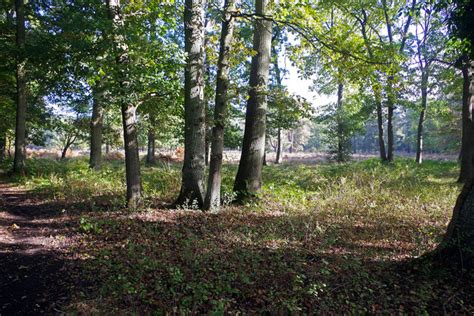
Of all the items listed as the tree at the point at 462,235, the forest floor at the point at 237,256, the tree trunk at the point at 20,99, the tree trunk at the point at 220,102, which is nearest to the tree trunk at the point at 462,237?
the tree at the point at 462,235

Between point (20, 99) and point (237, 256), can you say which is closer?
point (237, 256)

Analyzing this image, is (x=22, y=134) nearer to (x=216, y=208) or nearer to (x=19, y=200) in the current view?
(x=19, y=200)

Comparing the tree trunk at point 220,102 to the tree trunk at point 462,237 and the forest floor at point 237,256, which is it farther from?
the tree trunk at point 462,237

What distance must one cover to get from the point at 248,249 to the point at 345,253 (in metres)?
1.52

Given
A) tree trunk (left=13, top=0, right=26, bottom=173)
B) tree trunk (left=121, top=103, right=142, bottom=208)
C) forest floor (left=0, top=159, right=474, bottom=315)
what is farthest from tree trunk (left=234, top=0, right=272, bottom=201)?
tree trunk (left=13, top=0, right=26, bottom=173)

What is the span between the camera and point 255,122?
25.2ft

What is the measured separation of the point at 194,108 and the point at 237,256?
3.78 metres

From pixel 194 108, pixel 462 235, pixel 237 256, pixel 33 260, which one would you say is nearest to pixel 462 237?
pixel 462 235

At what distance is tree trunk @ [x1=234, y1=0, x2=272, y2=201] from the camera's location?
756cm

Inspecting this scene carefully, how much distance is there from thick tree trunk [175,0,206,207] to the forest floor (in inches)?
26.3

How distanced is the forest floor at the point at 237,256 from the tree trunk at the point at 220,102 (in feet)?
1.80

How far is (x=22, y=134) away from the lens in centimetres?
1159

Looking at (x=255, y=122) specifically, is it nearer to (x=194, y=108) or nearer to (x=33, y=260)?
(x=194, y=108)

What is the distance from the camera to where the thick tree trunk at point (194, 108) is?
6.71 metres
